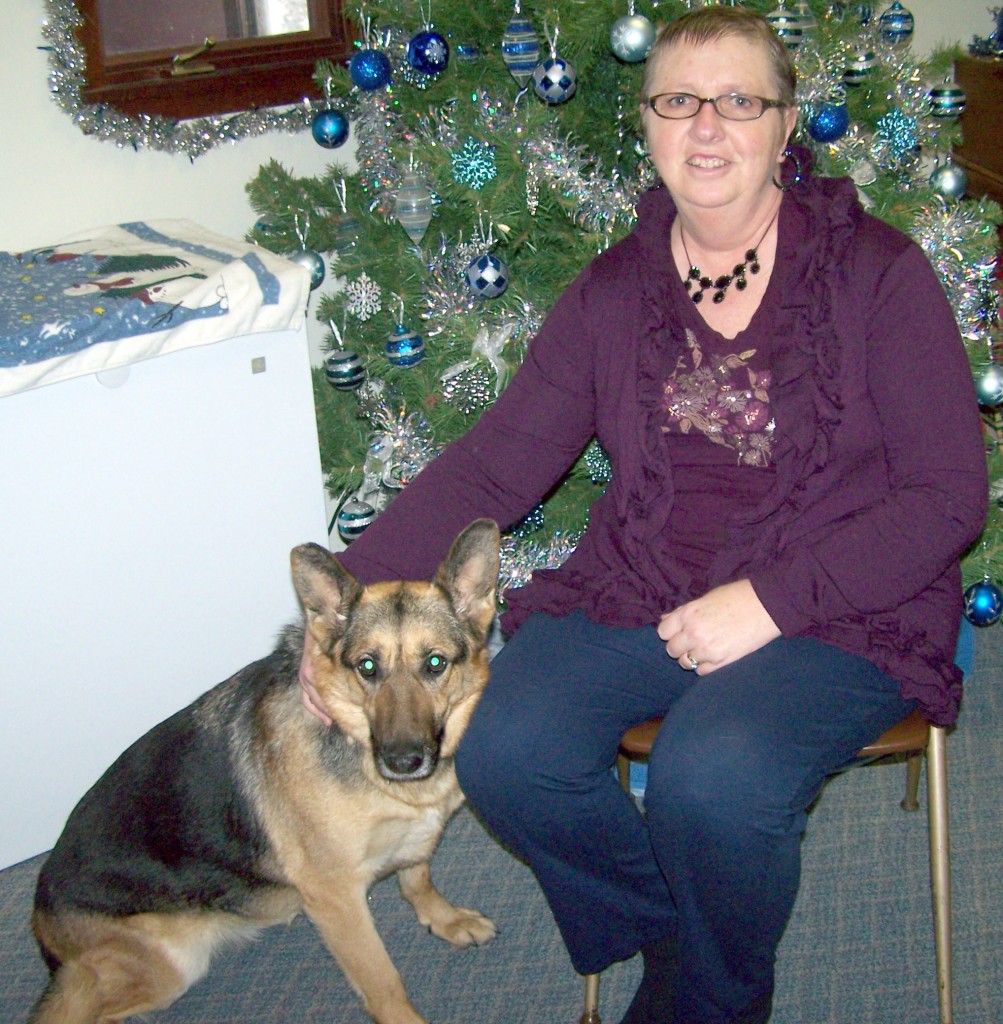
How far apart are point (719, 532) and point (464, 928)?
102cm

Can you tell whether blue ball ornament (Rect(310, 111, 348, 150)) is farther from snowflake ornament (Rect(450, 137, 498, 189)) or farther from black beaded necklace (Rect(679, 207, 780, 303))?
black beaded necklace (Rect(679, 207, 780, 303))

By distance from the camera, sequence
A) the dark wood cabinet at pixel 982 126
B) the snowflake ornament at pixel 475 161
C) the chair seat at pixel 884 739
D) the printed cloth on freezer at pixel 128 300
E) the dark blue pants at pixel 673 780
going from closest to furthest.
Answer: the dark blue pants at pixel 673 780 → the chair seat at pixel 884 739 → the printed cloth on freezer at pixel 128 300 → the snowflake ornament at pixel 475 161 → the dark wood cabinet at pixel 982 126

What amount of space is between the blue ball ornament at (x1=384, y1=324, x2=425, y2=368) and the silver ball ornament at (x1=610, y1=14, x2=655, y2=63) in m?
0.77

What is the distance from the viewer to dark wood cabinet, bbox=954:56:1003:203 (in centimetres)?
441

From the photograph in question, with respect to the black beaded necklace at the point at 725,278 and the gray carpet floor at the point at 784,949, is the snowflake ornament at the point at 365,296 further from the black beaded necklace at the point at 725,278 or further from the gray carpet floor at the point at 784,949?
the gray carpet floor at the point at 784,949

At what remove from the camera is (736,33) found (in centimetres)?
162

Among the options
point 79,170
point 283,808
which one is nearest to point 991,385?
point 283,808

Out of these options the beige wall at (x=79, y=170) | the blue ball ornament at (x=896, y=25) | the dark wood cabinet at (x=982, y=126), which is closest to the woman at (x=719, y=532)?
the blue ball ornament at (x=896, y=25)

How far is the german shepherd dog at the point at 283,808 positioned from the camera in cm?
173

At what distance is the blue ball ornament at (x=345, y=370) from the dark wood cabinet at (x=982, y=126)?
3.19 meters

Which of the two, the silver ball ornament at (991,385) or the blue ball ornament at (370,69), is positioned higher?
the blue ball ornament at (370,69)

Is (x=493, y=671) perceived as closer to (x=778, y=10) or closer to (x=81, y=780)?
(x=81, y=780)

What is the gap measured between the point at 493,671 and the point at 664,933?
55 centimetres

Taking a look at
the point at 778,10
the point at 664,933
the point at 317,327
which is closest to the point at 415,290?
the point at 317,327
